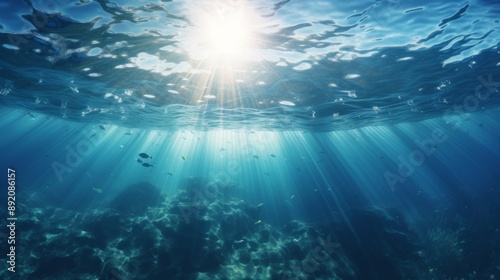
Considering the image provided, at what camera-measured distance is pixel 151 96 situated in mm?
19891

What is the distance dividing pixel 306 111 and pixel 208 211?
40.5ft

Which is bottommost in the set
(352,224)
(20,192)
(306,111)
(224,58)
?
(20,192)

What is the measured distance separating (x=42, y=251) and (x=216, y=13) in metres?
14.6

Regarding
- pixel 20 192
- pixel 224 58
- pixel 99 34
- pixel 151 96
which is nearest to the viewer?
pixel 99 34

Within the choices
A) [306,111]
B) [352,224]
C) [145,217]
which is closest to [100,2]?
[145,217]

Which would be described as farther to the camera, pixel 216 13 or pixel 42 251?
pixel 42 251

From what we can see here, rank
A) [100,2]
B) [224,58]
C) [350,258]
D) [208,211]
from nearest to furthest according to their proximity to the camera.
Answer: [100,2], [224,58], [350,258], [208,211]

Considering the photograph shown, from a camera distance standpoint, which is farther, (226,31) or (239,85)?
(239,85)

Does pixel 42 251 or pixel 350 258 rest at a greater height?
pixel 42 251

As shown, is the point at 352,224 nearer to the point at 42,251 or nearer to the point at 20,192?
the point at 42,251

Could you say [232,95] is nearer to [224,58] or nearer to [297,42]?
[224,58]

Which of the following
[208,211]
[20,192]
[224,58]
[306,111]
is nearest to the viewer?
[224,58]

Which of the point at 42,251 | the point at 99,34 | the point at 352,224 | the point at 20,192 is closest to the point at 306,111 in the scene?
the point at 352,224

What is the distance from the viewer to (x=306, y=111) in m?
23.5
